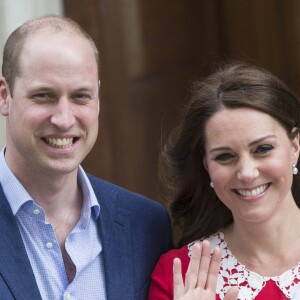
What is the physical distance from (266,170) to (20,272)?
764mm

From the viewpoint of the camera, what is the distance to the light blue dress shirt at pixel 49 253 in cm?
291

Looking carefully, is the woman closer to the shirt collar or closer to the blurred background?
the shirt collar

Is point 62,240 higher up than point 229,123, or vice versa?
point 229,123

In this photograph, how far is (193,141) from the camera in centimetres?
320

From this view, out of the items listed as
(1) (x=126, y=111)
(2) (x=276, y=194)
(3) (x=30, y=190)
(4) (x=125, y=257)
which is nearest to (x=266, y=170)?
(2) (x=276, y=194)

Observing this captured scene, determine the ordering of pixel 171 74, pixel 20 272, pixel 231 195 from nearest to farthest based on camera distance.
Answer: pixel 20 272
pixel 231 195
pixel 171 74

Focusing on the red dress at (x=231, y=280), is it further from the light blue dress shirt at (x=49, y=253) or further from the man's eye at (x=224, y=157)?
the man's eye at (x=224, y=157)

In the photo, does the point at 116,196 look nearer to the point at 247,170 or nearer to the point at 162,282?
the point at 162,282

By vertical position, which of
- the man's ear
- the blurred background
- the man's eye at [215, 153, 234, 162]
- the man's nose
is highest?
the blurred background

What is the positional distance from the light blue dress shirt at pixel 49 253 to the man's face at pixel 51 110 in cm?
8

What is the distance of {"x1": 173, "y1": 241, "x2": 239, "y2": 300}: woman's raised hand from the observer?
2.88 m

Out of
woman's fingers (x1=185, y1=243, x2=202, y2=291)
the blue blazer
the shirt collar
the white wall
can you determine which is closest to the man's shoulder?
the blue blazer

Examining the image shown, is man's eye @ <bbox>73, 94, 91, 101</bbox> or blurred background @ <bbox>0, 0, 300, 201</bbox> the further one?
blurred background @ <bbox>0, 0, 300, 201</bbox>

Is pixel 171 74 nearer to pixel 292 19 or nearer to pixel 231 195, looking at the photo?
pixel 292 19
